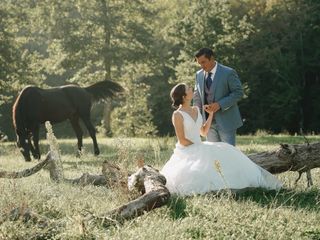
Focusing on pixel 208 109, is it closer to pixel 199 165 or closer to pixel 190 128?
pixel 190 128

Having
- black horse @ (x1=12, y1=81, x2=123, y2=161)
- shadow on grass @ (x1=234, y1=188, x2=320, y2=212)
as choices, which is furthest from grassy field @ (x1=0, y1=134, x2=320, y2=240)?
black horse @ (x1=12, y1=81, x2=123, y2=161)

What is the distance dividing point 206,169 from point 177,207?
120 centimetres

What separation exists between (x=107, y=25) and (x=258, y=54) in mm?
13864

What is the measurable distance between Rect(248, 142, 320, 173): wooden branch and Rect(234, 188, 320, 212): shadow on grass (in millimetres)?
587

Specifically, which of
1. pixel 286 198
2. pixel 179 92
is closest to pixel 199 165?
pixel 179 92

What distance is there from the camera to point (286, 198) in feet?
25.1

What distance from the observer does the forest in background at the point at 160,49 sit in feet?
99.2

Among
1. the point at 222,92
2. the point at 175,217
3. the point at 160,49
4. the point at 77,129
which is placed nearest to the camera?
the point at 175,217

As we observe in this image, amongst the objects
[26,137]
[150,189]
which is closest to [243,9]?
[26,137]

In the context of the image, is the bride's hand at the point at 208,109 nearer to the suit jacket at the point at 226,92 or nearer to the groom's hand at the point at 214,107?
the groom's hand at the point at 214,107

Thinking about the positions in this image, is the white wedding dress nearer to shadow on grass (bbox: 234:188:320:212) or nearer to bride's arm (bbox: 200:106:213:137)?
shadow on grass (bbox: 234:188:320:212)

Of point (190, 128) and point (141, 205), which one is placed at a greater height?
point (190, 128)

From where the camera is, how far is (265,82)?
42500mm

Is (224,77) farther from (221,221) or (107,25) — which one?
(107,25)
